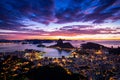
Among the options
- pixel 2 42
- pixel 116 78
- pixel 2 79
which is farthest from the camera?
pixel 2 42

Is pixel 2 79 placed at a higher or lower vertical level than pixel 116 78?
higher

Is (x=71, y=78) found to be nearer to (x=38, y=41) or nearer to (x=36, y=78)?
(x=36, y=78)

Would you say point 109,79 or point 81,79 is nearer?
point 81,79

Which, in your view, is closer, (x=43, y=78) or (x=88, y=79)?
(x=43, y=78)

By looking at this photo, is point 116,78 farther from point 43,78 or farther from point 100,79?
point 43,78

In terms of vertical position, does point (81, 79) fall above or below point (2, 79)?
below

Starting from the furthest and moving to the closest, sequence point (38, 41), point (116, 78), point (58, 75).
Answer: point (38, 41) < point (116, 78) < point (58, 75)

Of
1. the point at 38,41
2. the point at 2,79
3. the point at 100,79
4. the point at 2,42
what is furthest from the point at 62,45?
the point at 2,79

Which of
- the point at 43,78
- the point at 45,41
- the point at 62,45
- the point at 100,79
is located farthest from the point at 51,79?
the point at 45,41

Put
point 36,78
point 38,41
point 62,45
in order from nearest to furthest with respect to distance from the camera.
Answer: point 36,78, point 62,45, point 38,41
